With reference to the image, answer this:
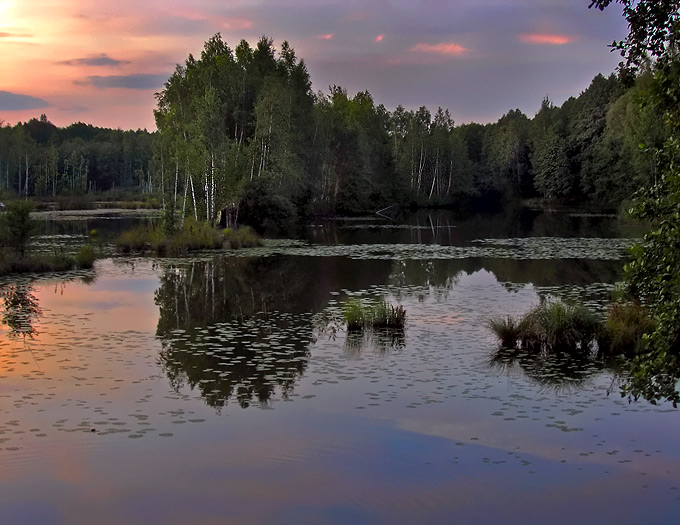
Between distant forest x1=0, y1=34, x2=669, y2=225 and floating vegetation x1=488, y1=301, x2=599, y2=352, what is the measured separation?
368 cm

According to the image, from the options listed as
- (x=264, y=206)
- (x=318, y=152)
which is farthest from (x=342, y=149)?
(x=264, y=206)

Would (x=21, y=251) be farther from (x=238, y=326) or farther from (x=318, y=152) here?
(x=318, y=152)

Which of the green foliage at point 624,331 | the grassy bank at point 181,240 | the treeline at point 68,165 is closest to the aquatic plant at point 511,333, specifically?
the green foliage at point 624,331

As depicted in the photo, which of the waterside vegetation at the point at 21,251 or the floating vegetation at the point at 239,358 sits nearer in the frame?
the floating vegetation at the point at 239,358

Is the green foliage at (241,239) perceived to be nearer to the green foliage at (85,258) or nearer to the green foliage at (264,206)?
the green foliage at (85,258)

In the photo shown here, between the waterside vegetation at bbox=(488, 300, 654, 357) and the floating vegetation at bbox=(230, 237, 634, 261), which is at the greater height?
the floating vegetation at bbox=(230, 237, 634, 261)

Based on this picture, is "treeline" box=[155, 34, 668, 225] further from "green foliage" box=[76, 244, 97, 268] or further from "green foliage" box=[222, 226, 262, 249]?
"green foliage" box=[76, 244, 97, 268]

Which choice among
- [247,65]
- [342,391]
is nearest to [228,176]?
[247,65]

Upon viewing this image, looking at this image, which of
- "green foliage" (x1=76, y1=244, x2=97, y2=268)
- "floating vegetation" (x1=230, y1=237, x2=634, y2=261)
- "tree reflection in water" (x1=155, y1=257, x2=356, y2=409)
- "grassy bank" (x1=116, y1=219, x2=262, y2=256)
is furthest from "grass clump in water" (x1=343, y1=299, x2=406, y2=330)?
"grassy bank" (x1=116, y1=219, x2=262, y2=256)

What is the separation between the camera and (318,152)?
7012cm

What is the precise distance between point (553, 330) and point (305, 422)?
6.37m

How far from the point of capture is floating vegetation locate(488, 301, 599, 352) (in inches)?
582

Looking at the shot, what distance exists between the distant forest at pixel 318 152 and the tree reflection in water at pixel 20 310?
1333 cm

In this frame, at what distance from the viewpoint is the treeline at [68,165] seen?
381 feet
